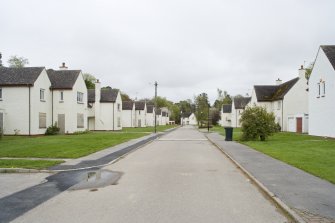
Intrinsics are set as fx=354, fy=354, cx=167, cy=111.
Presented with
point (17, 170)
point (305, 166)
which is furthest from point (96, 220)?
point (305, 166)

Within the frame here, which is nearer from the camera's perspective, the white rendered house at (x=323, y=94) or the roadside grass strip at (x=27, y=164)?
the roadside grass strip at (x=27, y=164)

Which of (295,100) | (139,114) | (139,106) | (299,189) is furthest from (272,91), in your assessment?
(299,189)

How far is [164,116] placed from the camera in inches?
5664

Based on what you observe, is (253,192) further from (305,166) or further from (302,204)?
(305,166)

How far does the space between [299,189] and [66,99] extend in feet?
116

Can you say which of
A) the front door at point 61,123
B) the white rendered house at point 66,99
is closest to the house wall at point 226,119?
the white rendered house at point 66,99

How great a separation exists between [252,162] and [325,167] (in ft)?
10.2

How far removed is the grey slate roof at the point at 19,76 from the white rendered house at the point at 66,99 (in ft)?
11.9

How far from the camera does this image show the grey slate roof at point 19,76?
35.9 metres

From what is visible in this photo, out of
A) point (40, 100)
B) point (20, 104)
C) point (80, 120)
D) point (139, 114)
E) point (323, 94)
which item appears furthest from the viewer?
point (139, 114)

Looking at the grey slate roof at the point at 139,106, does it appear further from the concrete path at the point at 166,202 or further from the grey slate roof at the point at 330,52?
the concrete path at the point at 166,202

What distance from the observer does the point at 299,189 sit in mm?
9672

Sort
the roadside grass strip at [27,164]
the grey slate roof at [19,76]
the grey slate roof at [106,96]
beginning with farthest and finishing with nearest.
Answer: the grey slate roof at [106,96] → the grey slate roof at [19,76] → the roadside grass strip at [27,164]

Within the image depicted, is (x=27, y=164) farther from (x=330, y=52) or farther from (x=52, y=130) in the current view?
(x=330, y=52)
